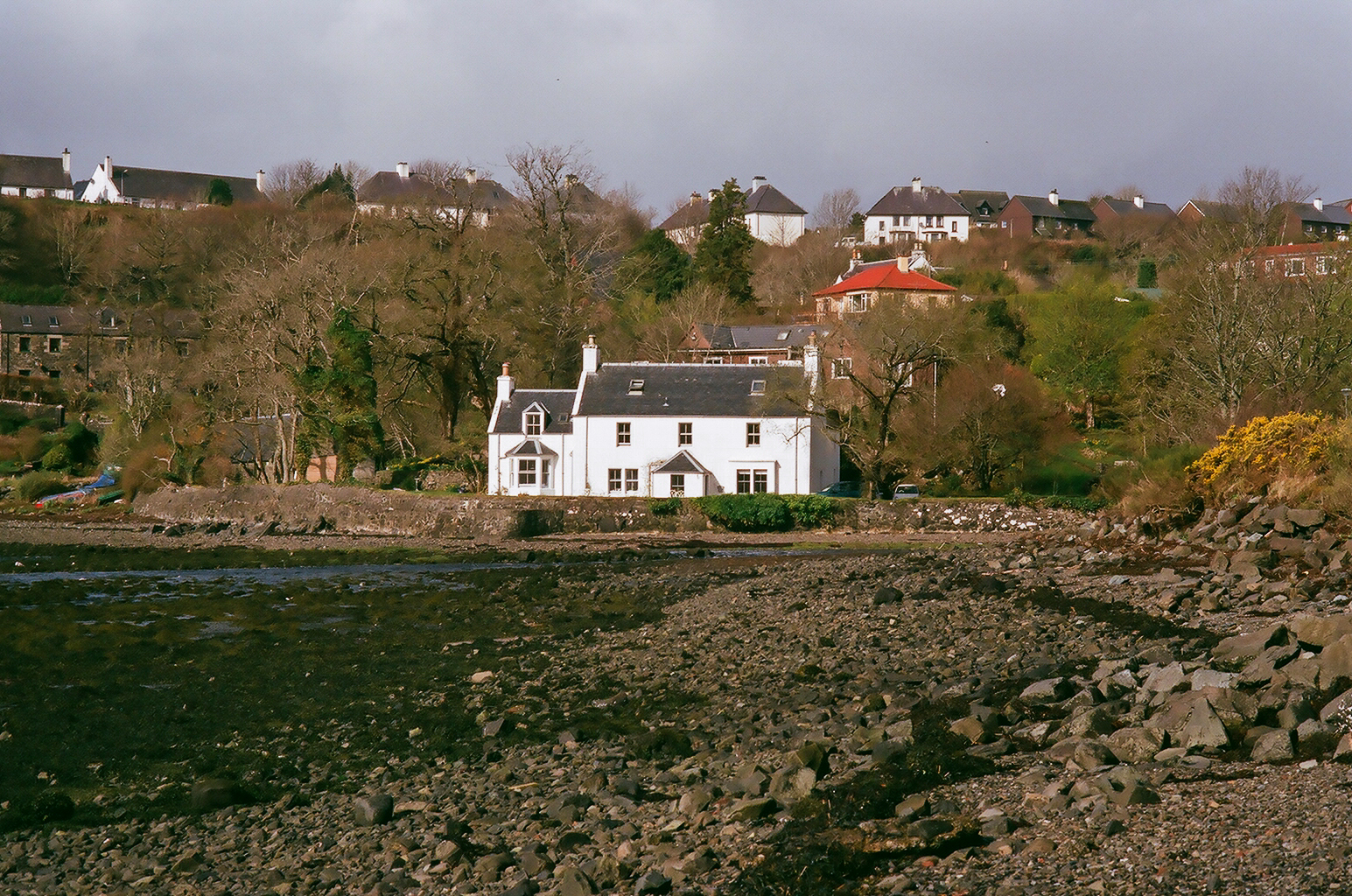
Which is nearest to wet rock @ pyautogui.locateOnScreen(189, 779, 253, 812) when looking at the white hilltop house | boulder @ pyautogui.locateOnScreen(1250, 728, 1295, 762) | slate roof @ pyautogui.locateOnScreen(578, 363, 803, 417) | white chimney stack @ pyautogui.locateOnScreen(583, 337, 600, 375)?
boulder @ pyautogui.locateOnScreen(1250, 728, 1295, 762)

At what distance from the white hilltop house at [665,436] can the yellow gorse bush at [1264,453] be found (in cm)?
1683

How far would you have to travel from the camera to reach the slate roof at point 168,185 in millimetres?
110938

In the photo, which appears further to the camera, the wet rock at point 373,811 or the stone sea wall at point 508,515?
the stone sea wall at point 508,515

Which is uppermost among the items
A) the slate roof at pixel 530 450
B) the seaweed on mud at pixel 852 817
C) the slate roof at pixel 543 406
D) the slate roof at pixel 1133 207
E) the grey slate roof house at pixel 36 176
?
the grey slate roof house at pixel 36 176

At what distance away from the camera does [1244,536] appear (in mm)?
21703

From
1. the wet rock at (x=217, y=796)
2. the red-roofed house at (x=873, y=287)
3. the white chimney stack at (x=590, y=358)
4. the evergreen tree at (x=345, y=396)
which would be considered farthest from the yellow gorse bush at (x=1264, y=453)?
the red-roofed house at (x=873, y=287)

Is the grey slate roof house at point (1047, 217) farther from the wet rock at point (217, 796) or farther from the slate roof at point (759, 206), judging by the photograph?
the wet rock at point (217, 796)

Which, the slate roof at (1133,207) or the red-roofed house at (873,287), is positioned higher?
the slate roof at (1133,207)

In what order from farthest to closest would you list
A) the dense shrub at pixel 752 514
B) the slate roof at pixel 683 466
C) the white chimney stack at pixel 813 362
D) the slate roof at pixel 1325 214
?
1. the slate roof at pixel 1325 214
2. the slate roof at pixel 683 466
3. the white chimney stack at pixel 813 362
4. the dense shrub at pixel 752 514

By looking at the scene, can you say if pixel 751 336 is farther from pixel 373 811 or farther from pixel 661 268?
pixel 373 811

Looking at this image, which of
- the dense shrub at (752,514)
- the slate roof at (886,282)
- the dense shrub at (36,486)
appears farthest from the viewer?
the slate roof at (886,282)

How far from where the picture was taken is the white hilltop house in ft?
145

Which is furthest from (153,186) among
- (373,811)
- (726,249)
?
(373,811)

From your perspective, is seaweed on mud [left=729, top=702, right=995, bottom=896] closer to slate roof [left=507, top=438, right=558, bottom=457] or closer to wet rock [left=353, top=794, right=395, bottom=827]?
wet rock [left=353, top=794, right=395, bottom=827]
